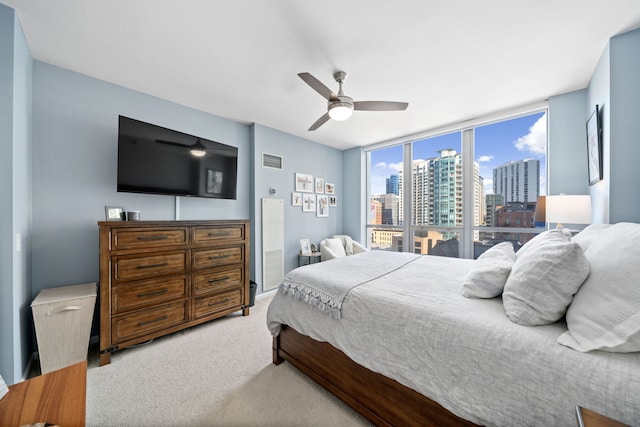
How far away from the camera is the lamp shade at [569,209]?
7.42ft

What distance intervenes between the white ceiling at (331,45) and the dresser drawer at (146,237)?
156 centimetres

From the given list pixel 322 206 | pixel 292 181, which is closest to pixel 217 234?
pixel 292 181

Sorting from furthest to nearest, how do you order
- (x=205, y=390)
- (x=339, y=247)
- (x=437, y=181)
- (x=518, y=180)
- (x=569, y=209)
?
1. (x=339, y=247)
2. (x=437, y=181)
3. (x=518, y=180)
4. (x=569, y=209)
5. (x=205, y=390)

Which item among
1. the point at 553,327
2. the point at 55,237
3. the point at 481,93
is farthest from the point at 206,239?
the point at 481,93

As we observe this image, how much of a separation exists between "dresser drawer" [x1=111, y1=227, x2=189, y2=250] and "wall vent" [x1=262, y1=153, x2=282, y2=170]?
1721mm

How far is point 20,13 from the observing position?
166 cm

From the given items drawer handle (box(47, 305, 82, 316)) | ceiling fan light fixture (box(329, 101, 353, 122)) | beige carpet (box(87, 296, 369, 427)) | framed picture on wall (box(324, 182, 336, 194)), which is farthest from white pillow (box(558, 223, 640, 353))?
framed picture on wall (box(324, 182, 336, 194))

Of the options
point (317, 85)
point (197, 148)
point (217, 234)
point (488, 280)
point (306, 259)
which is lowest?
point (306, 259)

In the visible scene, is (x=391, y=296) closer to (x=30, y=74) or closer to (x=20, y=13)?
(x=20, y=13)

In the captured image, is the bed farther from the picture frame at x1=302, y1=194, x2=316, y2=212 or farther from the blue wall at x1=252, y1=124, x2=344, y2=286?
the picture frame at x1=302, y1=194, x2=316, y2=212

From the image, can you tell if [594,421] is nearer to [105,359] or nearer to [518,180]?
[105,359]

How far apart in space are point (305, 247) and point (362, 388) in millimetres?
2983

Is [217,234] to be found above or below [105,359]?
above

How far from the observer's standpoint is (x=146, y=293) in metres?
2.26
